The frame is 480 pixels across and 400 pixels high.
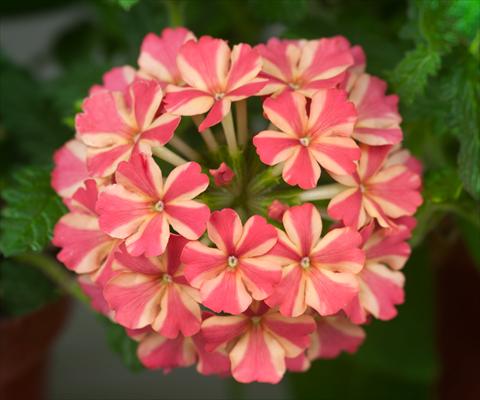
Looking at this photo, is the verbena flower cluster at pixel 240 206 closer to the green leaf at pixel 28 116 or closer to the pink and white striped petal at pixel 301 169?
the pink and white striped petal at pixel 301 169

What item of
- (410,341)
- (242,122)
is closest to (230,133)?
(242,122)

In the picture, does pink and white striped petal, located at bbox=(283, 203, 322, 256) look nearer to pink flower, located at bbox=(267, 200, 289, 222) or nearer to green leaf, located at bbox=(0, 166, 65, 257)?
pink flower, located at bbox=(267, 200, 289, 222)

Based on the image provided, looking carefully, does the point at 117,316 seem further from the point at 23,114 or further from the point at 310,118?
the point at 23,114

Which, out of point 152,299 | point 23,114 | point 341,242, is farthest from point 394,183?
point 23,114

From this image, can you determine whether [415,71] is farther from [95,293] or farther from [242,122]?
[95,293]

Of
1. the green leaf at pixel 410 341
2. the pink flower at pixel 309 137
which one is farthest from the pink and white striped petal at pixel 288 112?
the green leaf at pixel 410 341

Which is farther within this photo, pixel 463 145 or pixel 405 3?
pixel 405 3

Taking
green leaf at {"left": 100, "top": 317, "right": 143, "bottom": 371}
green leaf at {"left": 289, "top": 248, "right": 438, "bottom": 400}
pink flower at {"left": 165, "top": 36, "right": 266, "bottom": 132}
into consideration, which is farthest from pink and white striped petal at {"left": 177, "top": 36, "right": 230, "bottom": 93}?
green leaf at {"left": 289, "top": 248, "right": 438, "bottom": 400}
